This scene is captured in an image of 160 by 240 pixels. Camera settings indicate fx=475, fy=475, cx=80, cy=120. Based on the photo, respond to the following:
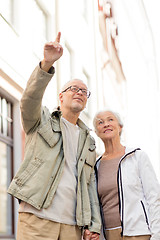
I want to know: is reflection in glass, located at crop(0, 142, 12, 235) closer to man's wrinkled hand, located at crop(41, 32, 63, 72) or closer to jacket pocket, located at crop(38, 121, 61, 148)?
jacket pocket, located at crop(38, 121, 61, 148)

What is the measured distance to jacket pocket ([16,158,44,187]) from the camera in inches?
129

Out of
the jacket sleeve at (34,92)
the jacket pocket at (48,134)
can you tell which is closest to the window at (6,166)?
the jacket pocket at (48,134)

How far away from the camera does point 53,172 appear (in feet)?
11.3

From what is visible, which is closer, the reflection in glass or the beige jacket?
the beige jacket

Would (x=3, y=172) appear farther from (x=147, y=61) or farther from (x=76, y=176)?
(x=147, y=61)

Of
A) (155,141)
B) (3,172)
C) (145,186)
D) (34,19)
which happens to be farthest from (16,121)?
(155,141)

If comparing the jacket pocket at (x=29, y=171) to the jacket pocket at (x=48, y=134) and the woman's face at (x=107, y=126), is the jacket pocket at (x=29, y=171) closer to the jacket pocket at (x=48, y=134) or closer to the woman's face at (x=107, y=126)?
the jacket pocket at (x=48, y=134)

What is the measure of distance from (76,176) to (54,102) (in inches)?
222

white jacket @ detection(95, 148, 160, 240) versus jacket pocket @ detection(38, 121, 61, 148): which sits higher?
jacket pocket @ detection(38, 121, 61, 148)

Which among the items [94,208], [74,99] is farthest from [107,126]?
[94,208]

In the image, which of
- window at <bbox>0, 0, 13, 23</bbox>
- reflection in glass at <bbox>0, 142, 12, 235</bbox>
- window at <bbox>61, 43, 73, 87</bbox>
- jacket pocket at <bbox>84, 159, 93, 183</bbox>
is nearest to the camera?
jacket pocket at <bbox>84, 159, 93, 183</bbox>

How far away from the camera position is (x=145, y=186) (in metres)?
3.99

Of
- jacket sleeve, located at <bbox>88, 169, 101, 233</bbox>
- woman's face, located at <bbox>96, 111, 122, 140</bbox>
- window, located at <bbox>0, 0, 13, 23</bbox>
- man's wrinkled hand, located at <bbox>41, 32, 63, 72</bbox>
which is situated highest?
window, located at <bbox>0, 0, 13, 23</bbox>

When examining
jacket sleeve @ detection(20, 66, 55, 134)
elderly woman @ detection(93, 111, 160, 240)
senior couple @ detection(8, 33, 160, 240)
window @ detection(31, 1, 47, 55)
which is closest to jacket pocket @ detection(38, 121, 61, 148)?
senior couple @ detection(8, 33, 160, 240)
